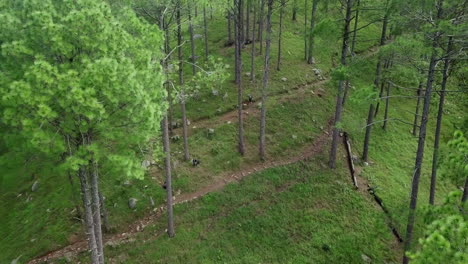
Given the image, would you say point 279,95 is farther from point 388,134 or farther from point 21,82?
point 21,82

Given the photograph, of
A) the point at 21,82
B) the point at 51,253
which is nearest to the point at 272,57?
the point at 51,253

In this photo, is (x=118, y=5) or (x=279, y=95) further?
(x=279, y=95)

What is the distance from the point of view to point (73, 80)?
7262 millimetres

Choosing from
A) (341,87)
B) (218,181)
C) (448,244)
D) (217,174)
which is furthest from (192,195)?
(448,244)

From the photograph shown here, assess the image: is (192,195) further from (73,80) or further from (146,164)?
(73,80)

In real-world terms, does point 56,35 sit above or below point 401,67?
above

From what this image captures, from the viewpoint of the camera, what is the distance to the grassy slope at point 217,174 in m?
15.1

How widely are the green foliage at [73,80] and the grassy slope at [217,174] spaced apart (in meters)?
5.59

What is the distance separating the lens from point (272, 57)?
99.0 ft

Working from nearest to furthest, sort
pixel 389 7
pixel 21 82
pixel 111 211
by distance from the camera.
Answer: pixel 21 82 < pixel 389 7 < pixel 111 211

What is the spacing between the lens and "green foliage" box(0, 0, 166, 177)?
7.29 metres

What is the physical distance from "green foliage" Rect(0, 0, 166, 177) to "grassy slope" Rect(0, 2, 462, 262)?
5.59m

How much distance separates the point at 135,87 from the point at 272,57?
78.1 ft

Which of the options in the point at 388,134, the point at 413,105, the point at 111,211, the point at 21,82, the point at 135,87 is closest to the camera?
the point at 21,82
